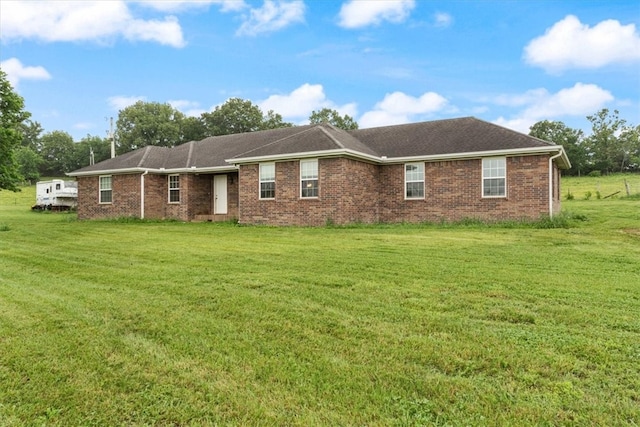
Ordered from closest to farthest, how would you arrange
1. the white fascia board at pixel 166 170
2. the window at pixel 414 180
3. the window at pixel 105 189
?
the window at pixel 414 180 → the white fascia board at pixel 166 170 → the window at pixel 105 189

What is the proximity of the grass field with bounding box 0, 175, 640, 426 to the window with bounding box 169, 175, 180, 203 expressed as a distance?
1330 cm

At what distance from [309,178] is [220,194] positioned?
611 centimetres

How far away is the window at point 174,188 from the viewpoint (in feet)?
67.1

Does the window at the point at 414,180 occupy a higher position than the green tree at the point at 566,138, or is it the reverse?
the green tree at the point at 566,138

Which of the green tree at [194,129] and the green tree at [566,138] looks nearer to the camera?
the green tree at [194,129]

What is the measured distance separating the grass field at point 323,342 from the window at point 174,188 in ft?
43.6

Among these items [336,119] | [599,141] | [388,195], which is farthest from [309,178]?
[599,141]

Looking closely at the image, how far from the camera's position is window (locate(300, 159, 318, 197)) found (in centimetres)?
1590

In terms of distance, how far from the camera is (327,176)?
1557 centimetres

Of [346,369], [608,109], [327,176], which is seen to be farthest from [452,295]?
[608,109]

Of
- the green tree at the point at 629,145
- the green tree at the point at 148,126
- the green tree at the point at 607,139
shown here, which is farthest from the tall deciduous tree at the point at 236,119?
the green tree at the point at 629,145

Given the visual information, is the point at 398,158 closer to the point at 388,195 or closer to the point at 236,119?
the point at 388,195

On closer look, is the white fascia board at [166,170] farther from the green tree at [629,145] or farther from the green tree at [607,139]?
the green tree at [629,145]

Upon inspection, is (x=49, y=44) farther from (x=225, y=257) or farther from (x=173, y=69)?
(x=225, y=257)
